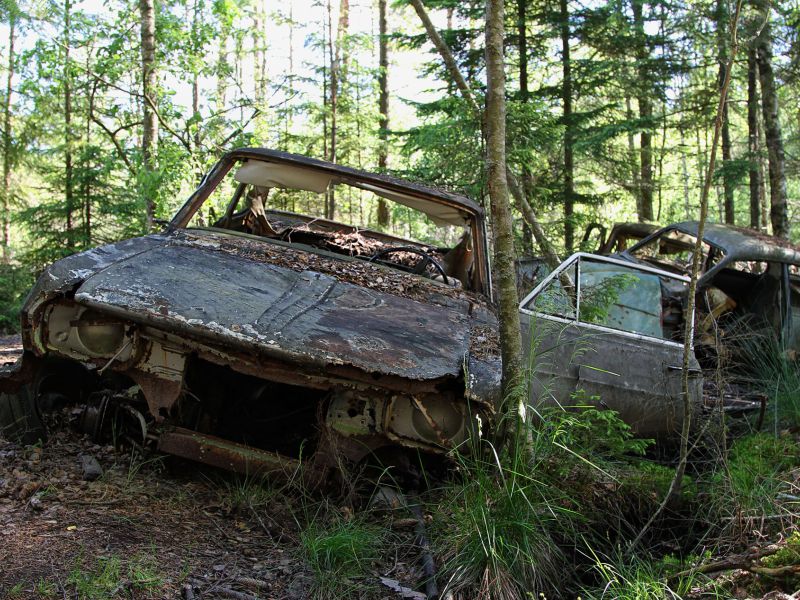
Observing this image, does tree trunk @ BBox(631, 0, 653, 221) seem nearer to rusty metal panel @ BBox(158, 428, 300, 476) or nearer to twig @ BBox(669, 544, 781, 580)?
twig @ BBox(669, 544, 781, 580)

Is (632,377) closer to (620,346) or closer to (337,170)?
(620,346)

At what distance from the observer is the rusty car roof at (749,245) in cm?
653

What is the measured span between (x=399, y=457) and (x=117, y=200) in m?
9.53

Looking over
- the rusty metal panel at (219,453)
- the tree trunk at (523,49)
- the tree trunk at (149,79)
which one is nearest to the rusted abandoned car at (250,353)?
the rusty metal panel at (219,453)

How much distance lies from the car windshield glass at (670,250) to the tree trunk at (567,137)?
216cm

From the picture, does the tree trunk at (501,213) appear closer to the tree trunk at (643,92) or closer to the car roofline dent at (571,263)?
the car roofline dent at (571,263)

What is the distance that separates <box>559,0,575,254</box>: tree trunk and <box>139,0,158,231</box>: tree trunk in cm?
615

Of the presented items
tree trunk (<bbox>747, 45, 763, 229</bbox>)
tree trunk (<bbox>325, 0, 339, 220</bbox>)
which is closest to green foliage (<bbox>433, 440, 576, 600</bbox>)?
tree trunk (<bbox>747, 45, 763, 229</bbox>)

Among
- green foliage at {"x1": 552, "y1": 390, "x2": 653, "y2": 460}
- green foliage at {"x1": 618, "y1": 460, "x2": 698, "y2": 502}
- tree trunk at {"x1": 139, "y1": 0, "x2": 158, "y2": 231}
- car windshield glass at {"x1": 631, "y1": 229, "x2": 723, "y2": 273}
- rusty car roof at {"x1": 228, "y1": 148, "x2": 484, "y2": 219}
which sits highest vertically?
tree trunk at {"x1": 139, "y1": 0, "x2": 158, "y2": 231}

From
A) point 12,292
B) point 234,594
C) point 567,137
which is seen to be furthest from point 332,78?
point 234,594

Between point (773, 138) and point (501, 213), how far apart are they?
26.9 ft

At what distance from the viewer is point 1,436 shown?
347 cm

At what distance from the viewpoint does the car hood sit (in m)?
2.83

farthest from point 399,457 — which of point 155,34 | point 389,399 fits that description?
point 155,34
